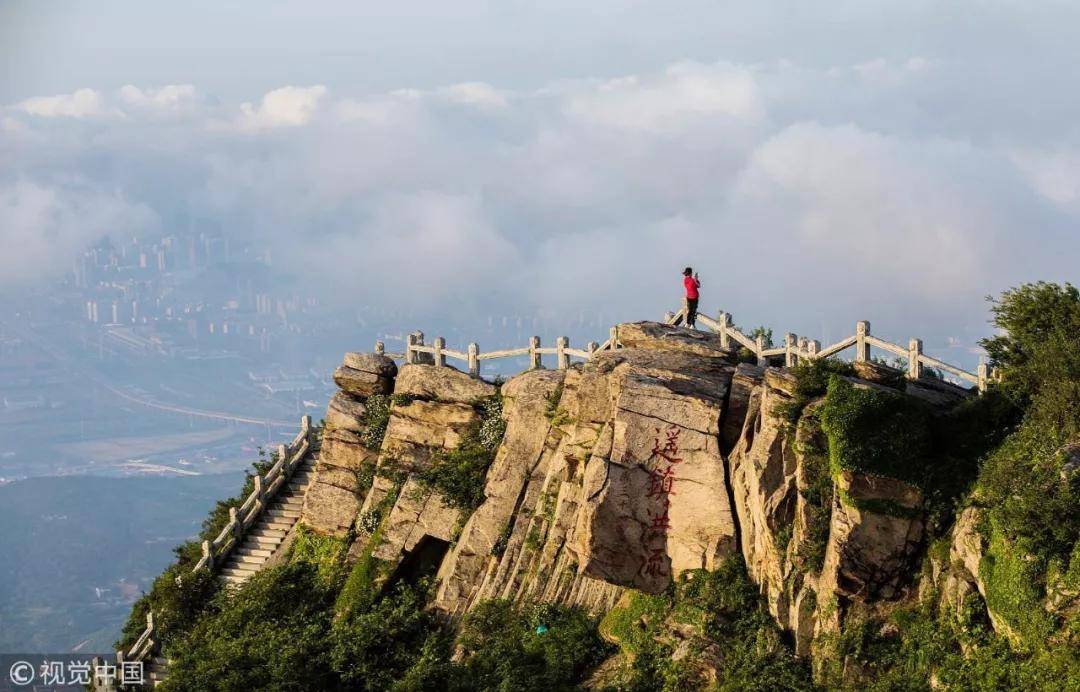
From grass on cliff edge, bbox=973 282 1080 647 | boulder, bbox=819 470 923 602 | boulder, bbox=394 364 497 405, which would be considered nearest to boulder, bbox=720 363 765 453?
boulder, bbox=819 470 923 602

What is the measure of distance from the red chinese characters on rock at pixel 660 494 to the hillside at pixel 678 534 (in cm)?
4

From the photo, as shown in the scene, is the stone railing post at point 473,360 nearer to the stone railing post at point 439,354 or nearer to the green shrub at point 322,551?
the stone railing post at point 439,354

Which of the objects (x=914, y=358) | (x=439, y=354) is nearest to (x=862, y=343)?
(x=914, y=358)

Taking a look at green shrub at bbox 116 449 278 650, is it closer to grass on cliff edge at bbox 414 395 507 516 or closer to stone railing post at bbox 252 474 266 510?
stone railing post at bbox 252 474 266 510

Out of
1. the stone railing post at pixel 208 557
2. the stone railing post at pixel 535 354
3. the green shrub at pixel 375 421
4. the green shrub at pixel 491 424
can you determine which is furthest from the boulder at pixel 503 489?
the stone railing post at pixel 208 557

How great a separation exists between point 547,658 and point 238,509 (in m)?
13.2

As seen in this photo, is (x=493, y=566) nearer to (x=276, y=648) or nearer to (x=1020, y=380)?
(x=276, y=648)

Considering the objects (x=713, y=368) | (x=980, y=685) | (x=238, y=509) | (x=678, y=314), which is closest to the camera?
(x=980, y=685)

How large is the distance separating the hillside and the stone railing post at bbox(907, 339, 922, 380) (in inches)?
12.5

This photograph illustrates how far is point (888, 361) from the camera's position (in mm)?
32531

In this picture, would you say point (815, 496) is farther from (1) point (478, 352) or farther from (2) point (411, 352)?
(2) point (411, 352)

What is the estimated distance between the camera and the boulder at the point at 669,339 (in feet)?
109

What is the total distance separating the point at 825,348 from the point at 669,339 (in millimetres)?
3228

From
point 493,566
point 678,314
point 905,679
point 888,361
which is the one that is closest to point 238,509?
point 493,566
